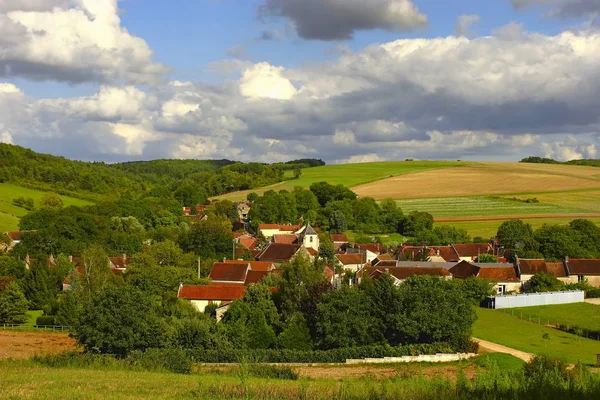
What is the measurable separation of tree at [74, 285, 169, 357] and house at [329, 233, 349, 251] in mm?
54293

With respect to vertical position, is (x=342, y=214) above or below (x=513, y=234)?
above

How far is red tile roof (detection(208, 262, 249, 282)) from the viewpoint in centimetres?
5642

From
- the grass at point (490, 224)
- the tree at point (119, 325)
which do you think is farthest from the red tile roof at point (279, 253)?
the tree at point (119, 325)

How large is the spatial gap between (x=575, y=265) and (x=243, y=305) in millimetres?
40483

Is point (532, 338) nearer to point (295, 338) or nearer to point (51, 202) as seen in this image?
point (295, 338)

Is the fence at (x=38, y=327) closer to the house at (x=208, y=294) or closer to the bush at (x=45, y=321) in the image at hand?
the bush at (x=45, y=321)

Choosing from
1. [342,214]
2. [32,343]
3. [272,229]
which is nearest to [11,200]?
[272,229]

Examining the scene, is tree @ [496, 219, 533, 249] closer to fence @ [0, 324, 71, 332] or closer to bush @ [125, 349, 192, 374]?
fence @ [0, 324, 71, 332]

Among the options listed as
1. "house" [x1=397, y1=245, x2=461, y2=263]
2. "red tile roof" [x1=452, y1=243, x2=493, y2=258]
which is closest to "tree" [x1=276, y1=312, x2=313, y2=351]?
"house" [x1=397, y1=245, x2=461, y2=263]

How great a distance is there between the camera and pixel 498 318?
50750 mm

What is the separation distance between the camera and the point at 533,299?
5588 cm

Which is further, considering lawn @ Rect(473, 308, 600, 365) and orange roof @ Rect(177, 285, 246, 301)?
orange roof @ Rect(177, 285, 246, 301)

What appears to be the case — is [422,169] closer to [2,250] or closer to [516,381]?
[2,250]

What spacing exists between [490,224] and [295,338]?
63.2 metres
